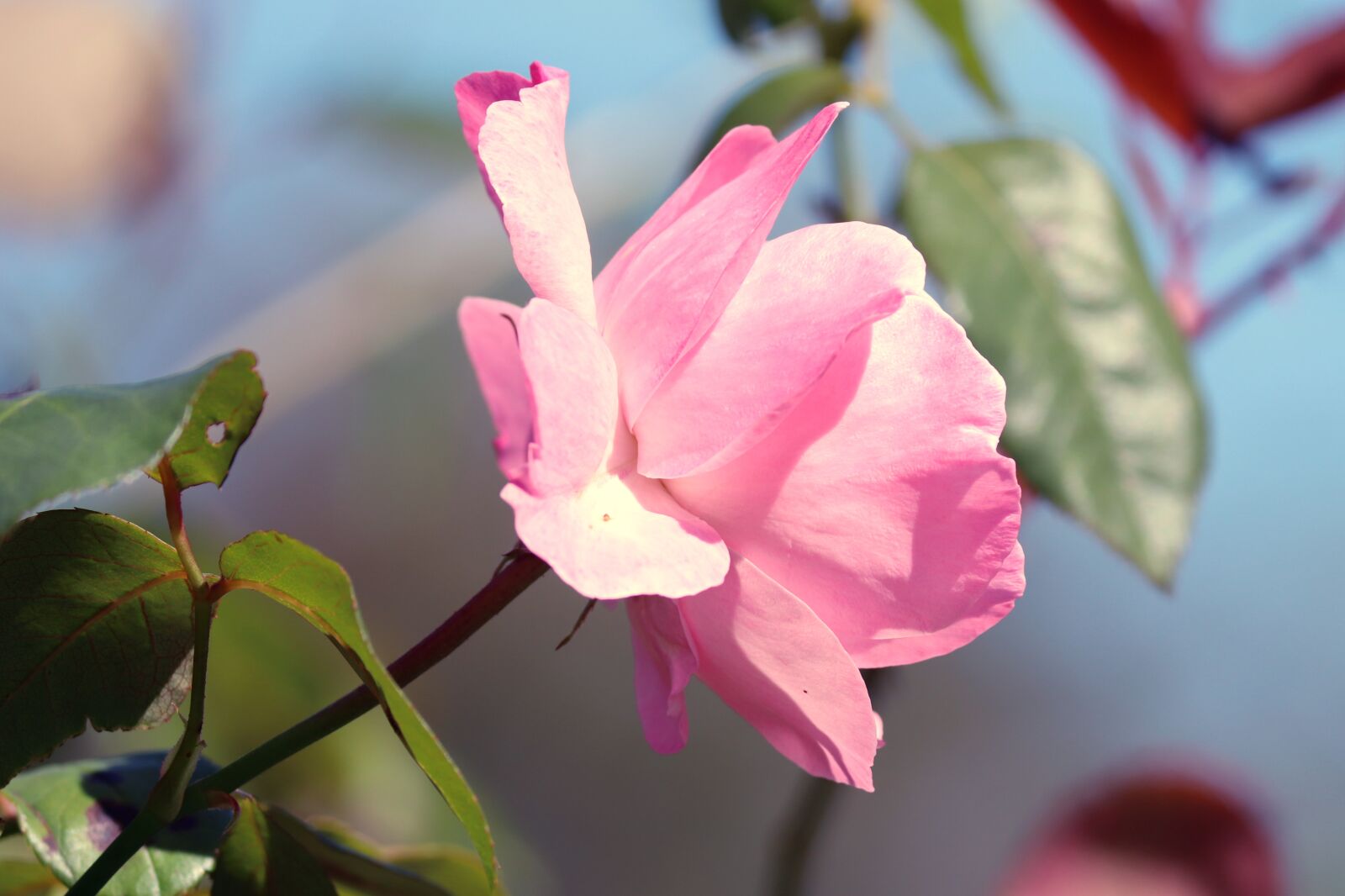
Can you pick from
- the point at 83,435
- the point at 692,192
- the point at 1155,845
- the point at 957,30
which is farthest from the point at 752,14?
the point at 1155,845

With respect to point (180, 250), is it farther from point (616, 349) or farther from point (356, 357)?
point (616, 349)

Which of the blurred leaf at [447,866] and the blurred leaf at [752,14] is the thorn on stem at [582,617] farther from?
the blurred leaf at [752,14]

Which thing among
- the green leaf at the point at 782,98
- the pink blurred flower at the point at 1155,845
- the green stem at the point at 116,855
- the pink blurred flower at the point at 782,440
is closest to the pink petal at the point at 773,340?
the pink blurred flower at the point at 782,440

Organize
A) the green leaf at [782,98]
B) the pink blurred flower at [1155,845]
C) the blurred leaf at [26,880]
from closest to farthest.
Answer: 1. the blurred leaf at [26,880]
2. the green leaf at [782,98]
3. the pink blurred flower at [1155,845]

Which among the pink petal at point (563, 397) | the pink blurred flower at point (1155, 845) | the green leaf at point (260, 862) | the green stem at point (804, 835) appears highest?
the pink petal at point (563, 397)

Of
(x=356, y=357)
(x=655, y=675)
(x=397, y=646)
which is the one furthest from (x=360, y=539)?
(x=655, y=675)

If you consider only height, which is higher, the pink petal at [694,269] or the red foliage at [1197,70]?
the pink petal at [694,269]

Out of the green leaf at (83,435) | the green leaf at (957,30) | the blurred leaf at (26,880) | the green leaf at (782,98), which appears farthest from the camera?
the green leaf at (957,30)
